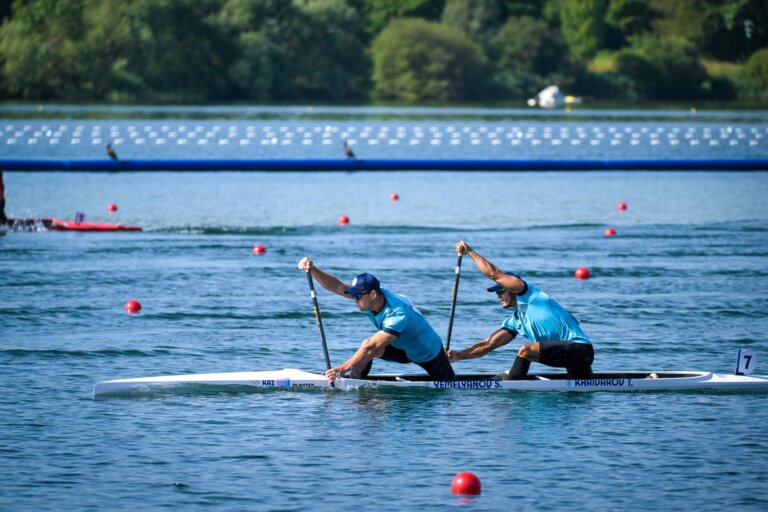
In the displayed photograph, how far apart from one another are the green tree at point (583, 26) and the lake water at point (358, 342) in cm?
8490

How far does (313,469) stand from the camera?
12531 mm

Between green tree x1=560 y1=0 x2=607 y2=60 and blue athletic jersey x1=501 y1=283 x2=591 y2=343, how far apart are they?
11236 centimetres

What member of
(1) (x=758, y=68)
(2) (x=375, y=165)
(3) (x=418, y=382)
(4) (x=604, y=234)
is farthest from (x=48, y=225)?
(1) (x=758, y=68)

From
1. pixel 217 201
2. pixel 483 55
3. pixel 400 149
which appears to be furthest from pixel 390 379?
pixel 483 55

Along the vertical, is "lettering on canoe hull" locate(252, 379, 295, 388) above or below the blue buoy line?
below

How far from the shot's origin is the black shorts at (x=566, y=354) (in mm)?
14797

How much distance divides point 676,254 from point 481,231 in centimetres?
550

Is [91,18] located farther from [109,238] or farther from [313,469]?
[313,469]

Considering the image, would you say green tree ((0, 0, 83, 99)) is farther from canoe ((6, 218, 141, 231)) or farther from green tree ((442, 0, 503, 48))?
canoe ((6, 218, 141, 231))

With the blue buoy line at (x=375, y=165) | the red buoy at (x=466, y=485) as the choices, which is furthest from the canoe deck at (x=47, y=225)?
the red buoy at (x=466, y=485)

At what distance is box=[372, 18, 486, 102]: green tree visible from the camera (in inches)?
4353

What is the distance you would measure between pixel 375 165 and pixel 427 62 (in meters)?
66.5

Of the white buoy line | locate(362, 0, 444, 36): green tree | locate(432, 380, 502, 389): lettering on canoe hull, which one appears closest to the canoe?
locate(432, 380, 502, 389): lettering on canoe hull

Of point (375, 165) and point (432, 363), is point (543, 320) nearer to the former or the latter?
point (432, 363)
